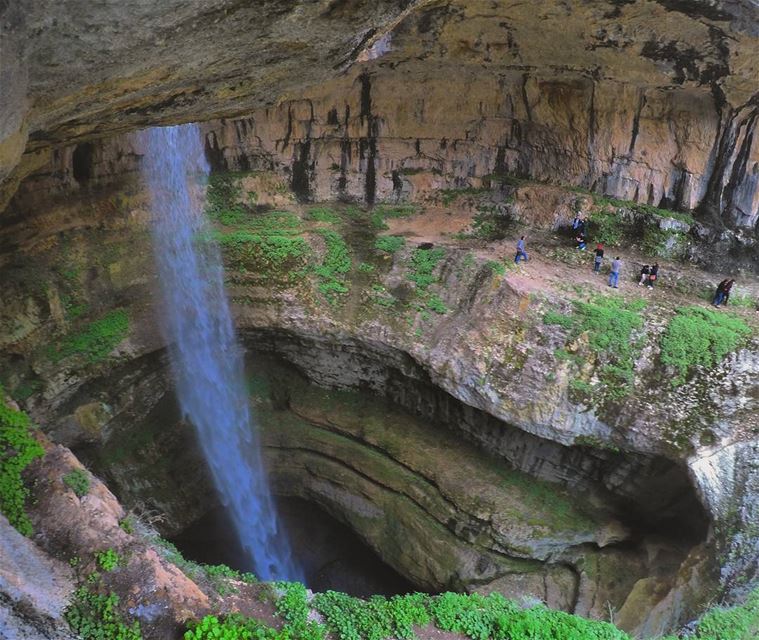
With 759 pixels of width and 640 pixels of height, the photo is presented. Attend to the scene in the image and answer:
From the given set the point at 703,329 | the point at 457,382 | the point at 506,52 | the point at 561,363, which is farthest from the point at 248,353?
the point at 703,329

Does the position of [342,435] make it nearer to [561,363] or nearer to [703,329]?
[561,363]

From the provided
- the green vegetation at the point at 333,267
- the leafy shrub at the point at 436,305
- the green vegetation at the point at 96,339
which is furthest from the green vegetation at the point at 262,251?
the leafy shrub at the point at 436,305

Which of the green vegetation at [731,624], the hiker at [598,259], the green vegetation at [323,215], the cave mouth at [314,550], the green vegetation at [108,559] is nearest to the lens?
the green vegetation at [108,559]

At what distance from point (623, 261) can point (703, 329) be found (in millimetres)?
2706

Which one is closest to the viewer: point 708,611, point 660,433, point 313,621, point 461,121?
point 313,621

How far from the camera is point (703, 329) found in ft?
32.8

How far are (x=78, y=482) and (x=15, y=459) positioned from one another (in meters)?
0.79

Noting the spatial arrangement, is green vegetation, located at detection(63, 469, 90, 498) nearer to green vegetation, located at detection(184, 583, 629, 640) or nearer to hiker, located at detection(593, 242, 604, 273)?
green vegetation, located at detection(184, 583, 629, 640)

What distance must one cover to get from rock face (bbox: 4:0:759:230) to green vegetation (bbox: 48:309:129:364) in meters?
3.55

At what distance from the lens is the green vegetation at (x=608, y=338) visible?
10062mm

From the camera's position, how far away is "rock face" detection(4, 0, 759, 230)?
218 inches

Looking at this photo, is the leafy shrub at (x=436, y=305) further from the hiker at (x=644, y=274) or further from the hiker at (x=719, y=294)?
the hiker at (x=719, y=294)

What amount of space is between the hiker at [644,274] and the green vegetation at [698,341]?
57.5 inches

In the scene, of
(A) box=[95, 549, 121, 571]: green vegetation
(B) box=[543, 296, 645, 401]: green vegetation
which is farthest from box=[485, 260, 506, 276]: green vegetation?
(A) box=[95, 549, 121, 571]: green vegetation
